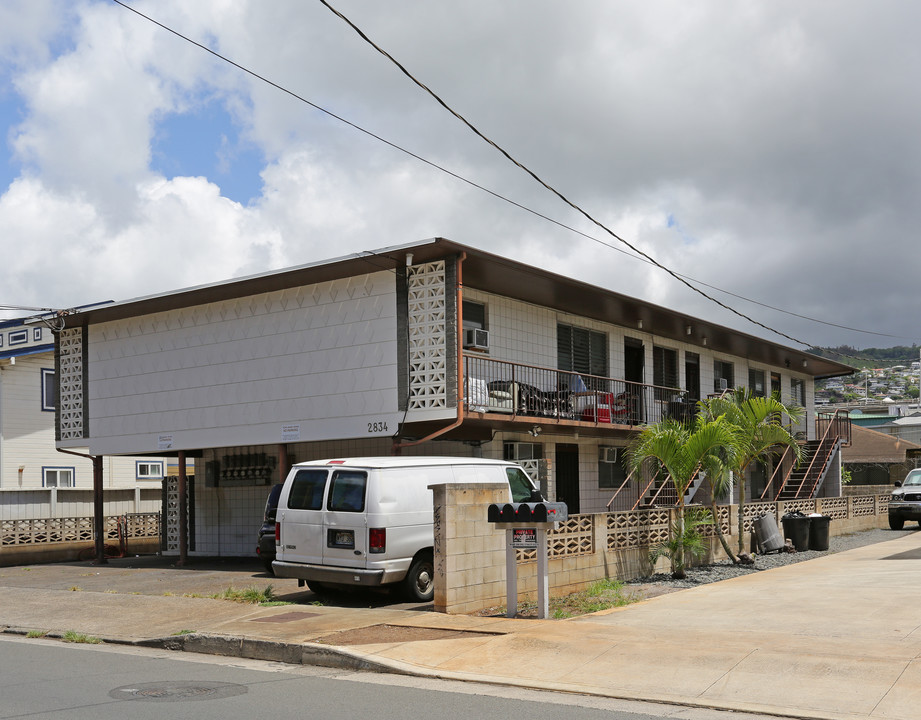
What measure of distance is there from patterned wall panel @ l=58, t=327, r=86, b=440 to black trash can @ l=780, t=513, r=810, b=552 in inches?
700

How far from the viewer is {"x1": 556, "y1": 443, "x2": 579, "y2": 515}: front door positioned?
23688 mm

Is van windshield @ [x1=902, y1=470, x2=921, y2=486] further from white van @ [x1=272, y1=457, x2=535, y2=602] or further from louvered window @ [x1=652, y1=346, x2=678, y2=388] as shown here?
white van @ [x1=272, y1=457, x2=535, y2=602]

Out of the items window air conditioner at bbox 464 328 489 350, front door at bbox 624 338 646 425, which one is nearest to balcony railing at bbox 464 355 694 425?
front door at bbox 624 338 646 425

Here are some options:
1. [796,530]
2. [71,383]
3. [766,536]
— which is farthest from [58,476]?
[796,530]

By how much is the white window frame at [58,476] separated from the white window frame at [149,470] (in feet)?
8.30

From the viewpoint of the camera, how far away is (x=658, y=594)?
1526cm

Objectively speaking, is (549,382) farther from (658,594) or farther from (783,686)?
(783,686)

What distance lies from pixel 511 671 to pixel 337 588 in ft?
19.9

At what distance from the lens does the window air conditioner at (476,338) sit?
2006 cm

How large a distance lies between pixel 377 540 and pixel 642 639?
4.30 meters

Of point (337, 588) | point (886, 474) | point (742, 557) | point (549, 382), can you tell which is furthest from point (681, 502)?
point (886, 474)

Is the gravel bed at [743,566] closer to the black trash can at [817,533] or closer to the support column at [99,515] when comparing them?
the black trash can at [817,533]

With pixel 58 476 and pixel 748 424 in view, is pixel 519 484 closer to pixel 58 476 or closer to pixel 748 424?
pixel 748 424

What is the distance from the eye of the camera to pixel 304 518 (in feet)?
45.8
